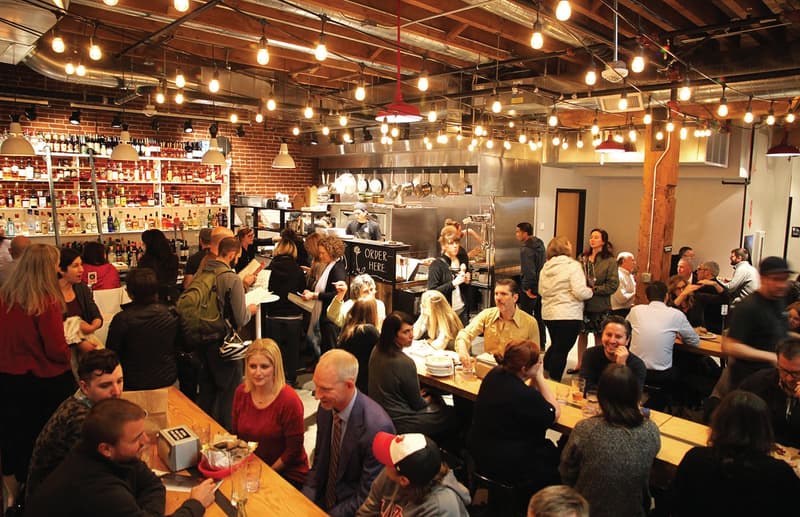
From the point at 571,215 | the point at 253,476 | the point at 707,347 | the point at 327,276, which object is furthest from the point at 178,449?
the point at 571,215

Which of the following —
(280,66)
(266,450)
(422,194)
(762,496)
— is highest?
(280,66)

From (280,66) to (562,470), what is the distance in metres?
6.37

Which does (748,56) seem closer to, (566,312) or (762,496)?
(566,312)

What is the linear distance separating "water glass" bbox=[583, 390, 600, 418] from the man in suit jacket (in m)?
1.25

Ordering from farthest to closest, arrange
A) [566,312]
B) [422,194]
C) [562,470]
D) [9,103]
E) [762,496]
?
[422,194]
[9,103]
[566,312]
[562,470]
[762,496]

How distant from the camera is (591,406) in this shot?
329 cm

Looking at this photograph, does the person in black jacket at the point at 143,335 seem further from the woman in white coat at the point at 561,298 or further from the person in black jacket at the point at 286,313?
the woman in white coat at the point at 561,298

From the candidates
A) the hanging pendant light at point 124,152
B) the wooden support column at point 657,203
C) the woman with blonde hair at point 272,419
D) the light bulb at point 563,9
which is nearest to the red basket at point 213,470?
the woman with blonde hair at point 272,419

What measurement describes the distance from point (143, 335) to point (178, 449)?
1.35m

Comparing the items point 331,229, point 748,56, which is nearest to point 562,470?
point 748,56

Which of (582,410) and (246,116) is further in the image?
(246,116)

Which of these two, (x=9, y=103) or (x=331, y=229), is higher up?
(x=9, y=103)

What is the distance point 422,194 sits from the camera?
10.4 m

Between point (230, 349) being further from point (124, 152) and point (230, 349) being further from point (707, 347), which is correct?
point (124, 152)
